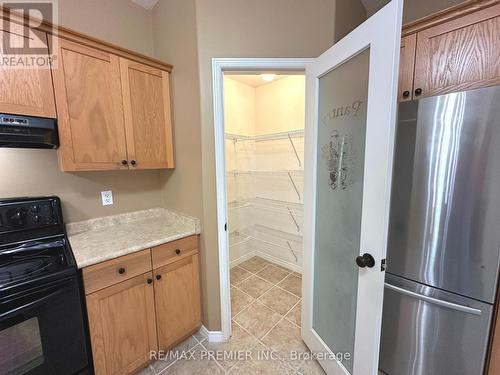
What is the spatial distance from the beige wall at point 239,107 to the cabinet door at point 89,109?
1.35 m

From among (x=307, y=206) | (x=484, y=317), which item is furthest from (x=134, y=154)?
(x=484, y=317)

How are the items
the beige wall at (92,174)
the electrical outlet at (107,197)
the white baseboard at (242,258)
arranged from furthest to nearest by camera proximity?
the white baseboard at (242,258) → the electrical outlet at (107,197) → the beige wall at (92,174)

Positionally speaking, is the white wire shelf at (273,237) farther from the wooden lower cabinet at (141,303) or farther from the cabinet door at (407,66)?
the cabinet door at (407,66)

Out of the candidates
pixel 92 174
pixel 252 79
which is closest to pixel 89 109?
pixel 92 174

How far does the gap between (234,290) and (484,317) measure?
A: 2.00 meters

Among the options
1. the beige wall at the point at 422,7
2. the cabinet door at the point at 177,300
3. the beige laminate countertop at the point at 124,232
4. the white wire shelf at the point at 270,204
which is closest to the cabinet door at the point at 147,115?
the beige laminate countertop at the point at 124,232

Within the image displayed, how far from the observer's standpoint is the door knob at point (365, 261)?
39.9 inches

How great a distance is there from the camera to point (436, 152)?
1095 mm

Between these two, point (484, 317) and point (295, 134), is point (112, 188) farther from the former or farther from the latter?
point (484, 317)

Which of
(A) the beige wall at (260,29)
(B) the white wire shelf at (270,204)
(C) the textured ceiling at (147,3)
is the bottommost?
(B) the white wire shelf at (270,204)

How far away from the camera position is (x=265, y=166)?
120 inches

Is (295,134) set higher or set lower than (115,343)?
higher

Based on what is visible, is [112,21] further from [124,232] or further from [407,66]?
[407,66]

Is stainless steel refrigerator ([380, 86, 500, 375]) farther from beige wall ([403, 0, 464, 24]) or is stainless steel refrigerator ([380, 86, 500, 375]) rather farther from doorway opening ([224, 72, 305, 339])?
doorway opening ([224, 72, 305, 339])
